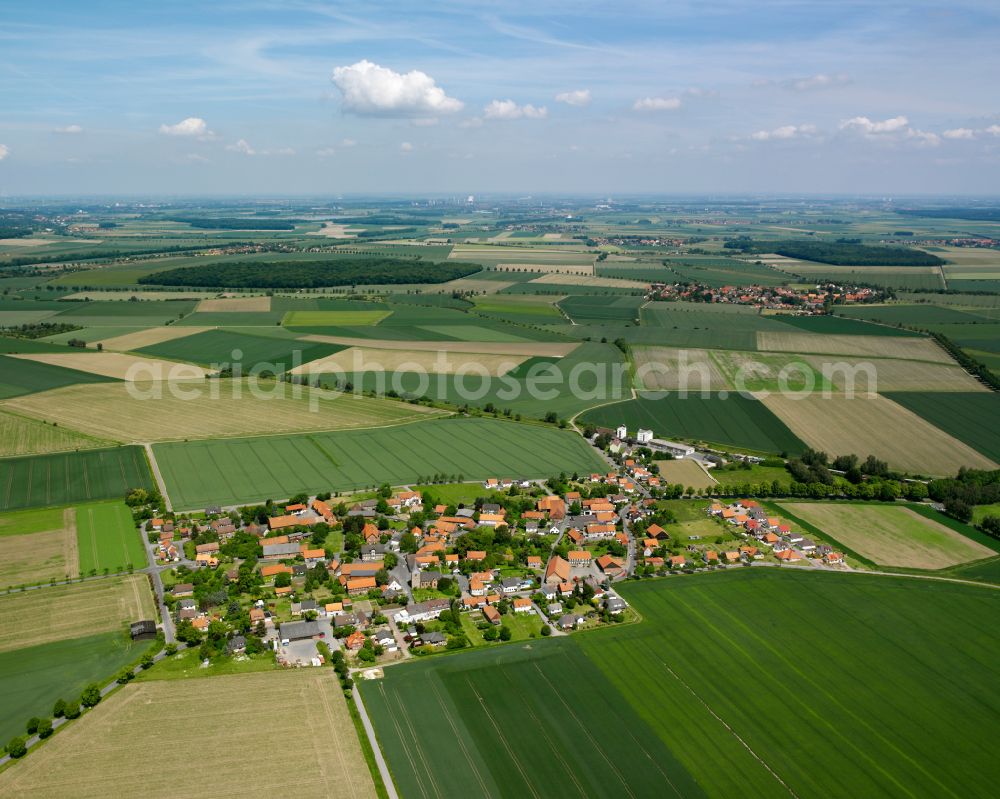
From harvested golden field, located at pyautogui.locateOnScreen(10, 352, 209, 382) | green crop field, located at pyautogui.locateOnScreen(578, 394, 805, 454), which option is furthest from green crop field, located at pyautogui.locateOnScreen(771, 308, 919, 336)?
harvested golden field, located at pyautogui.locateOnScreen(10, 352, 209, 382)

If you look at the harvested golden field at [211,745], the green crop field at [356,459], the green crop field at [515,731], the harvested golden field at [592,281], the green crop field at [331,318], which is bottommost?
the green crop field at [515,731]

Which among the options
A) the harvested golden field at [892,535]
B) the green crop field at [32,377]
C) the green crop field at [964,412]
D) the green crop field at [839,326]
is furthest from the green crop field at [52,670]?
the green crop field at [839,326]

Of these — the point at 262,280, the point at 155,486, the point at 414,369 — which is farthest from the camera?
the point at 262,280

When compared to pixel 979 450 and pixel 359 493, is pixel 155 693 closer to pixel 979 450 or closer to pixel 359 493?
pixel 359 493

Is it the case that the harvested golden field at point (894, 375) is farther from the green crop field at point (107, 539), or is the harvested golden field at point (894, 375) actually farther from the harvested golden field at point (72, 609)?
the harvested golden field at point (72, 609)

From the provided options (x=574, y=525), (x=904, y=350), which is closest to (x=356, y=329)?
(x=574, y=525)

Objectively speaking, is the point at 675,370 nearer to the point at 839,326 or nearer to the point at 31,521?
the point at 839,326
